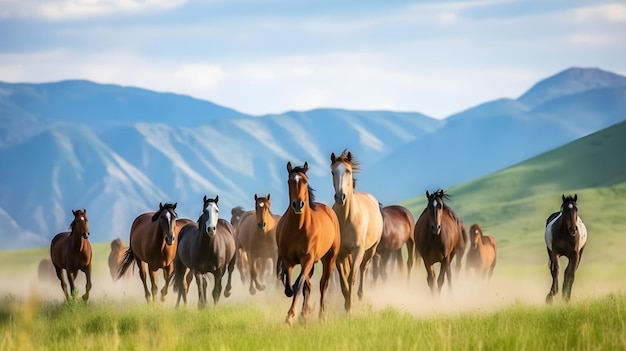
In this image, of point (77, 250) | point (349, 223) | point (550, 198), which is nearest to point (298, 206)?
point (349, 223)

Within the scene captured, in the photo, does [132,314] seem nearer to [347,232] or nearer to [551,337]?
[347,232]

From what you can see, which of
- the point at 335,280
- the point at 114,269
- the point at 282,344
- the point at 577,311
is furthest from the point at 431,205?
the point at 114,269

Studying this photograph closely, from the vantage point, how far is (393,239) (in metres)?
24.3

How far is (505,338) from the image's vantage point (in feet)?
34.2

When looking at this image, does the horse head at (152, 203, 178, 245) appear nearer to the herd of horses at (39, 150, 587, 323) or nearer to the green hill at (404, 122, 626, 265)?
the herd of horses at (39, 150, 587, 323)

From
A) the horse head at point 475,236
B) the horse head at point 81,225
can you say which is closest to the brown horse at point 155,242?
the horse head at point 81,225

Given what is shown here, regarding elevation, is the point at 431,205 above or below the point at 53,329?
above

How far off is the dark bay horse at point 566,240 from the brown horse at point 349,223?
4168 millimetres

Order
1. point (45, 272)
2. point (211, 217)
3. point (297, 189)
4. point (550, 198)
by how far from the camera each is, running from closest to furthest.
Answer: point (297, 189) → point (211, 217) → point (45, 272) → point (550, 198)

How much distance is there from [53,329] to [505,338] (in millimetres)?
9035

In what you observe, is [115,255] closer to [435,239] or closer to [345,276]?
[435,239]

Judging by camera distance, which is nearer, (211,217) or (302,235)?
(302,235)

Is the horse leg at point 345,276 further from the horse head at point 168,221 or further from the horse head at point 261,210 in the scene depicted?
the horse head at point 261,210

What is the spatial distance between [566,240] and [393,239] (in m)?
5.04
